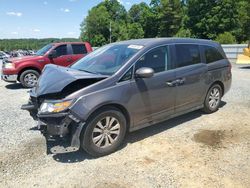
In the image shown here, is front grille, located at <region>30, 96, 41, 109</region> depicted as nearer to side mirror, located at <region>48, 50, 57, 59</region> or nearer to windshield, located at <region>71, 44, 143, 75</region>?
windshield, located at <region>71, 44, 143, 75</region>

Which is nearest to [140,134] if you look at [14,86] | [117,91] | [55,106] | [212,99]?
[117,91]

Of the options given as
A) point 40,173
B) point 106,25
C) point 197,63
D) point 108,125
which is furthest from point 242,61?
point 106,25

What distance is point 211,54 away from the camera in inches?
246

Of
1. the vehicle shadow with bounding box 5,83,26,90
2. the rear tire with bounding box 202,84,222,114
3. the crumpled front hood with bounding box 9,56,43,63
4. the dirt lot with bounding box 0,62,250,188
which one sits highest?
the crumpled front hood with bounding box 9,56,43,63

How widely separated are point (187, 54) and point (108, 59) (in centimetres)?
166

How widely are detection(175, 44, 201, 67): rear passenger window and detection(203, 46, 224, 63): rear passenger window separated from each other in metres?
0.33

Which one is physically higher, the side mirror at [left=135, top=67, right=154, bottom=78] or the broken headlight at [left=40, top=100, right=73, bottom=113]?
the side mirror at [left=135, top=67, right=154, bottom=78]

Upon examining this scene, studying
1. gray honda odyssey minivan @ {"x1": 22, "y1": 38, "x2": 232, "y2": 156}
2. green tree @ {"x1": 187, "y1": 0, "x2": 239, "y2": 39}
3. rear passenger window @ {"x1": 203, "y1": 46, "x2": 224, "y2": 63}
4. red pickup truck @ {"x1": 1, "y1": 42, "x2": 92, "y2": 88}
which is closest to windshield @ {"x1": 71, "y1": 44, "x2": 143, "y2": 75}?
gray honda odyssey minivan @ {"x1": 22, "y1": 38, "x2": 232, "y2": 156}

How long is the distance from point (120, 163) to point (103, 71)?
1.54 metres

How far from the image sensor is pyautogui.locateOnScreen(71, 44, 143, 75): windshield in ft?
15.3

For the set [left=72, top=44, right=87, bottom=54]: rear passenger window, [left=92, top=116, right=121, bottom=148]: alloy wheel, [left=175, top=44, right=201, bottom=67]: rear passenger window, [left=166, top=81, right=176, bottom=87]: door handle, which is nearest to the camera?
[left=92, top=116, right=121, bottom=148]: alloy wheel

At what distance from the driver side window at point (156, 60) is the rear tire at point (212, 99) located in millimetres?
1644

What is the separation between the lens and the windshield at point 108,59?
4676mm

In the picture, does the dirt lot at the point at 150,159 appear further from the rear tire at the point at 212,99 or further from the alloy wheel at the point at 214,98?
the alloy wheel at the point at 214,98
